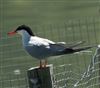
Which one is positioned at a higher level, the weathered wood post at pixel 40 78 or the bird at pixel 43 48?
the bird at pixel 43 48

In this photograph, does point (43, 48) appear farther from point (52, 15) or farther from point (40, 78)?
point (52, 15)

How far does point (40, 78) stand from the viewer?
423 centimetres

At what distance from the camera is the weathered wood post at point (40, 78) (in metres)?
4.21

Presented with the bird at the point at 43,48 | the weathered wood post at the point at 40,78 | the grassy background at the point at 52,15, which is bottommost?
the weathered wood post at the point at 40,78

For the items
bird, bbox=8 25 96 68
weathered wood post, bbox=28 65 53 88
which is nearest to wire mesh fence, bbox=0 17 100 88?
bird, bbox=8 25 96 68

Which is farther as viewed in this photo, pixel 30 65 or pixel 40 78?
pixel 30 65

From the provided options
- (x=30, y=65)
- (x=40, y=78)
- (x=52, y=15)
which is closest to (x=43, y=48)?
(x=40, y=78)

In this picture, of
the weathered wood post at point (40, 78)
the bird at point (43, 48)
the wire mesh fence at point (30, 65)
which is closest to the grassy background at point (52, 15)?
the wire mesh fence at point (30, 65)

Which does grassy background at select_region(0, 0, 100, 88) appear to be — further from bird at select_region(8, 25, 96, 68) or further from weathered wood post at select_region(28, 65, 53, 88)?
weathered wood post at select_region(28, 65, 53, 88)

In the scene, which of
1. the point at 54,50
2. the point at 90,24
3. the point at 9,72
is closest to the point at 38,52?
the point at 54,50

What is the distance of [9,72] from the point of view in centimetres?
550

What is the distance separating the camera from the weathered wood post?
4.21 m

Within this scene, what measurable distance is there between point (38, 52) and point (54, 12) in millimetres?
5670

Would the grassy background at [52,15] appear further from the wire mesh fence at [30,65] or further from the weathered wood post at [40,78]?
the weathered wood post at [40,78]
